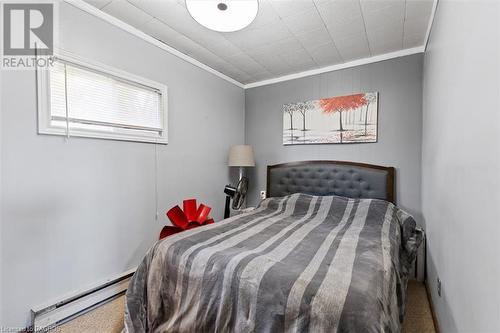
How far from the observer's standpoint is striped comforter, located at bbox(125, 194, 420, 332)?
99cm

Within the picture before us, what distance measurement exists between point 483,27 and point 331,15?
1360 mm

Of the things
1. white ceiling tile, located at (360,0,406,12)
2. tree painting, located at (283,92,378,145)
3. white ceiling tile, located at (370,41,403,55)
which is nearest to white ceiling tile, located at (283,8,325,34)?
white ceiling tile, located at (360,0,406,12)

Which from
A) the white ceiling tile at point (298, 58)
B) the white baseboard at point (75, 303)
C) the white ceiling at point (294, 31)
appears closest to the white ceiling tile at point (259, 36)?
the white ceiling at point (294, 31)

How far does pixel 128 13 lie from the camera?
1.98 m

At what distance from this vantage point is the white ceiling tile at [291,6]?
1811 mm

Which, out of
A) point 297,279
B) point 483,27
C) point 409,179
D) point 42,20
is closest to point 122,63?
point 42,20

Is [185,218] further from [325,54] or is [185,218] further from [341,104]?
[325,54]

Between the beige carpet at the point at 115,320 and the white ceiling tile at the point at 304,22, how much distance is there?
2543mm

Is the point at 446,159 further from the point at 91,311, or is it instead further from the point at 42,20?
the point at 42,20

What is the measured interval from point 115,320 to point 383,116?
322 centimetres

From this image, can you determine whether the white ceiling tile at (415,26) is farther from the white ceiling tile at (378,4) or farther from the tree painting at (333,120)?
the tree painting at (333,120)

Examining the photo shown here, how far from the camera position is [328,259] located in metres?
1.36

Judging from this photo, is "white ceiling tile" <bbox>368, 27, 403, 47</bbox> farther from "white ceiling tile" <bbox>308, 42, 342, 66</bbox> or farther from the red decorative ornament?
the red decorative ornament

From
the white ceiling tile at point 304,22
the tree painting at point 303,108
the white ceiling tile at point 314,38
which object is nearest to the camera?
the white ceiling tile at point 304,22
